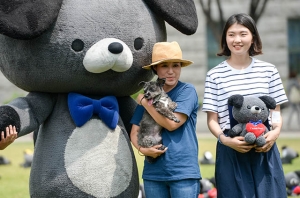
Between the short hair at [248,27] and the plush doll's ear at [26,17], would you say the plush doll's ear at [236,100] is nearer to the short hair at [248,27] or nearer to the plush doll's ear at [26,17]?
the short hair at [248,27]

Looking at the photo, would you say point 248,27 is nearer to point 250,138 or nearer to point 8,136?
point 250,138

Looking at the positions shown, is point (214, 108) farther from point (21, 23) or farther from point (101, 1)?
point (21, 23)

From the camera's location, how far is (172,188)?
4.78 metres

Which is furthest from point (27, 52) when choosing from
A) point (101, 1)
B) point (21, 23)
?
point (101, 1)

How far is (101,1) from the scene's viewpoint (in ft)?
16.6

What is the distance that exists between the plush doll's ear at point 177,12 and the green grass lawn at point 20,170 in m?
3.42

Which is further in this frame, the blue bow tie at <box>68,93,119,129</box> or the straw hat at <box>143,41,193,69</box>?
the blue bow tie at <box>68,93,119,129</box>

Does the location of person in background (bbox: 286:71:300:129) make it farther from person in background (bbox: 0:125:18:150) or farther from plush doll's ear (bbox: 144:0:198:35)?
person in background (bbox: 0:125:18:150)

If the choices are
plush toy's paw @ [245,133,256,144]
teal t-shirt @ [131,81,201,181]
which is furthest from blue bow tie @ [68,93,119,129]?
plush toy's paw @ [245,133,256,144]

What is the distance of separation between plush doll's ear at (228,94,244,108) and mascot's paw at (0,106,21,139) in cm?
164

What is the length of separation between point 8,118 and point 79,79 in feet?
2.08

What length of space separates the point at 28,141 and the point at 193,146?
1046cm

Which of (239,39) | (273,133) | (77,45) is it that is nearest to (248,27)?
A: (239,39)

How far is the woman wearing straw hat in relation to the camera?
475 centimetres
